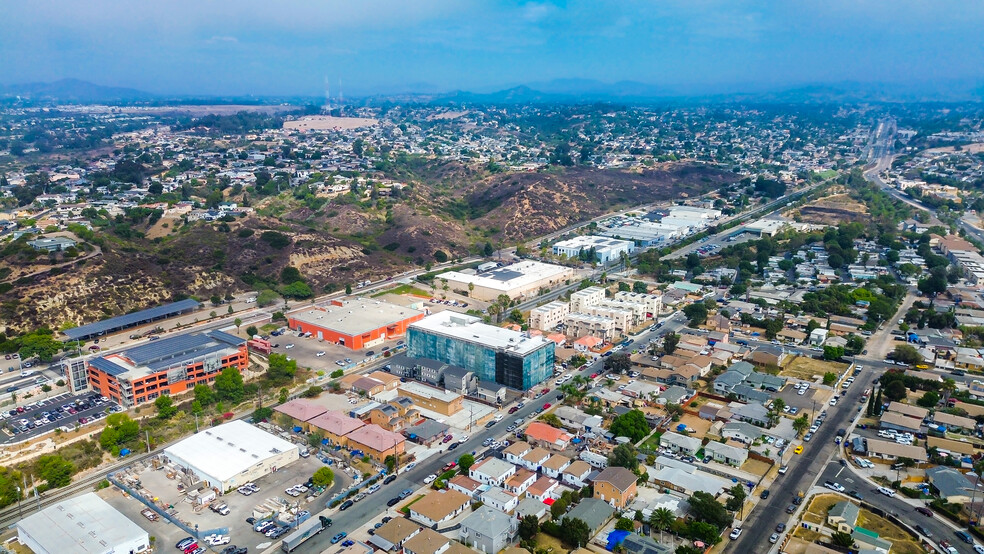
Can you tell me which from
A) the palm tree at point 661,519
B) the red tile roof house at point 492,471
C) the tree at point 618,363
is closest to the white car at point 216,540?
the red tile roof house at point 492,471

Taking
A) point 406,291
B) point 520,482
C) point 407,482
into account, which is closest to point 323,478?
point 407,482

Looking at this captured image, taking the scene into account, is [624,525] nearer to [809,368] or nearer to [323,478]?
[323,478]

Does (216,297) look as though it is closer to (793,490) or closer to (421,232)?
(421,232)

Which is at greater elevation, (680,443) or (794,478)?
(680,443)

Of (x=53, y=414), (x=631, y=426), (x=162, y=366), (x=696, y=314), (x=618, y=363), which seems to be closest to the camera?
(x=631, y=426)

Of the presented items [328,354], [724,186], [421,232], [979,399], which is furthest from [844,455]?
[724,186]
